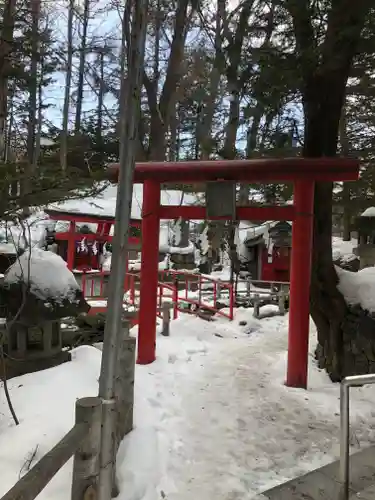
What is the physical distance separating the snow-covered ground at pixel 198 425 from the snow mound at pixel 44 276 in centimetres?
75

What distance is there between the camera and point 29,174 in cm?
261

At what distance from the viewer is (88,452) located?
6.89ft

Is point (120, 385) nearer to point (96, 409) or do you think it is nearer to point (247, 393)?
point (96, 409)

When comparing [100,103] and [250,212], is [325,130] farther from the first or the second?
[100,103]

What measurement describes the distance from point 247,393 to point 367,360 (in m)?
1.74

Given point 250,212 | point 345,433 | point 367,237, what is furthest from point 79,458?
point 367,237

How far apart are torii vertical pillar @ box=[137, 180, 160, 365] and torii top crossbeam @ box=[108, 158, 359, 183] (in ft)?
0.98

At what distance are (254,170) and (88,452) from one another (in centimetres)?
449

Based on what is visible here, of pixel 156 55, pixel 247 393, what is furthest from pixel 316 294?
pixel 156 55

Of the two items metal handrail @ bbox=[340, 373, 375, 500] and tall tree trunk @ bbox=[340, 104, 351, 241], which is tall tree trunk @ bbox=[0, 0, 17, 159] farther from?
tall tree trunk @ bbox=[340, 104, 351, 241]

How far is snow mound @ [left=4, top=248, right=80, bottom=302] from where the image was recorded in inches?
170

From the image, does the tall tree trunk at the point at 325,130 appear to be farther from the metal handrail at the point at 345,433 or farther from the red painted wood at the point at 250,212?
the metal handrail at the point at 345,433

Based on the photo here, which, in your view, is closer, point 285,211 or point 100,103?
point 285,211

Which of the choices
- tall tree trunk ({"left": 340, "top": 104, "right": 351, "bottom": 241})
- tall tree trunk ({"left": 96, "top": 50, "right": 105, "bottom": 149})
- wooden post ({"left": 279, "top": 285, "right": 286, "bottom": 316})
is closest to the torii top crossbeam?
tall tree trunk ({"left": 340, "top": 104, "right": 351, "bottom": 241})
